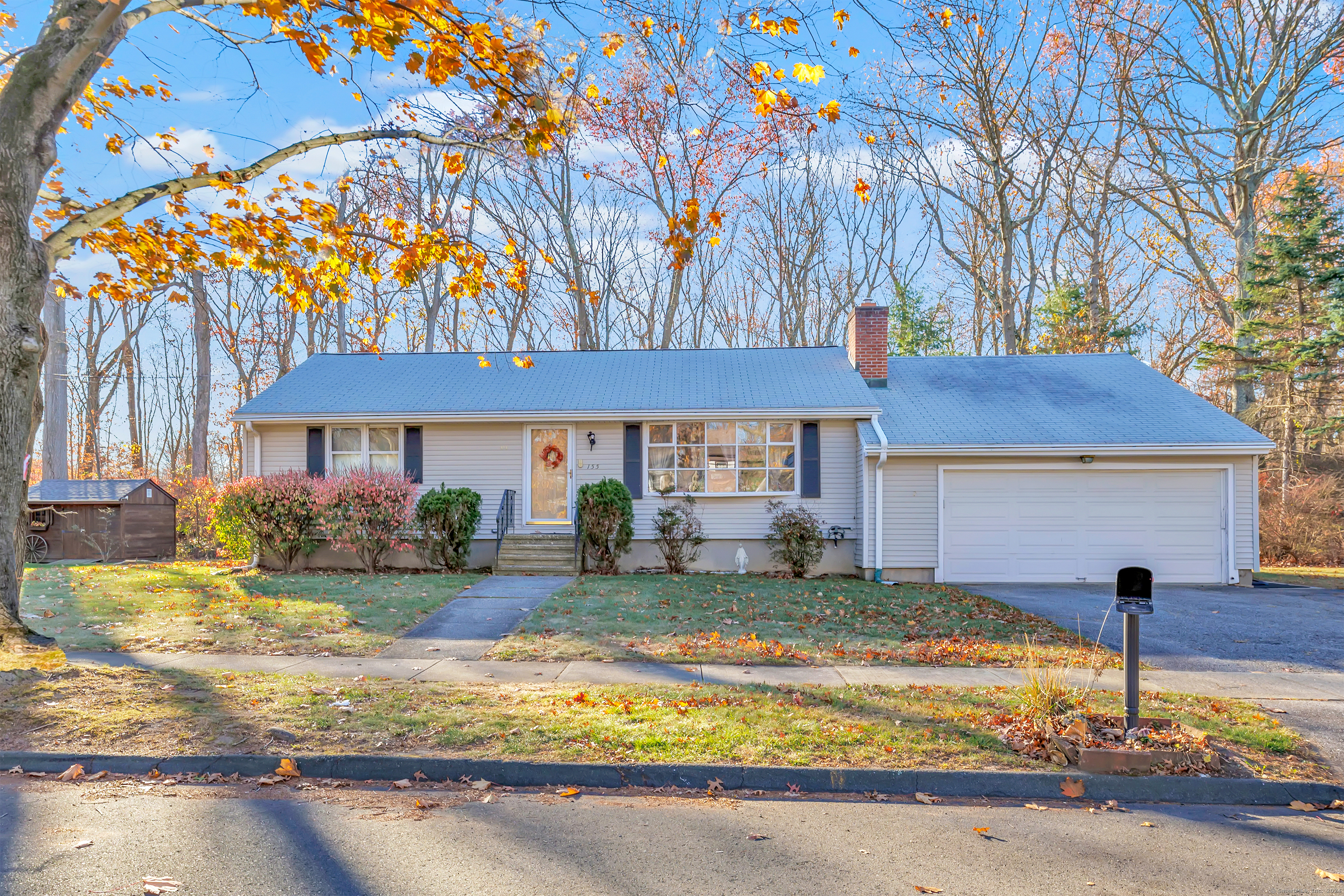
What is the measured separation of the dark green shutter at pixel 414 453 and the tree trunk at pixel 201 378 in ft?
35.3

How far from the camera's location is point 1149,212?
21.5 meters

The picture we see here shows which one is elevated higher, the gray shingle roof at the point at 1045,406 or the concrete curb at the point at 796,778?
the gray shingle roof at the point at 1045,406

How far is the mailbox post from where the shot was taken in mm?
4668

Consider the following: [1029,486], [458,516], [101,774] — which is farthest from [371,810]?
[1029,486]

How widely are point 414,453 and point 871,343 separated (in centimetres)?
961

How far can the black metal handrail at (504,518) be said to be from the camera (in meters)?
14.5

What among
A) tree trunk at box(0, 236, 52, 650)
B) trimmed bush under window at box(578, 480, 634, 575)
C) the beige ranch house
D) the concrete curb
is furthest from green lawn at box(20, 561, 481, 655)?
the concrete curb

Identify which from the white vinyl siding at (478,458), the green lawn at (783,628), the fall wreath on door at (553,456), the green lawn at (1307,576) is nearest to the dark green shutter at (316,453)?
the white vinyl siding at (478,458)

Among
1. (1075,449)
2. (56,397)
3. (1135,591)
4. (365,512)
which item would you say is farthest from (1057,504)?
(56,397)

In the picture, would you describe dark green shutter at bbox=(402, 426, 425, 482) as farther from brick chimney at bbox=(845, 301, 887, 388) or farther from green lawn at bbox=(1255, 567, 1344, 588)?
green lawn at bbox=(1255, 567, 1344, 588)

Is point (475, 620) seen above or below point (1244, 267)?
below

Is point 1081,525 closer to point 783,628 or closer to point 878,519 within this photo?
point 878,519

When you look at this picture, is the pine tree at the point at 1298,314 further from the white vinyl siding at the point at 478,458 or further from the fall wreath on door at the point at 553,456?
the white vinyl siding at the point at 478,458

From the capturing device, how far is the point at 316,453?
15.1 m
